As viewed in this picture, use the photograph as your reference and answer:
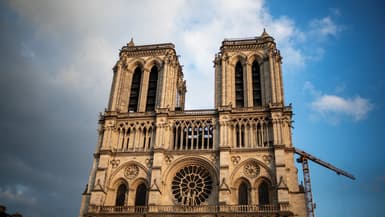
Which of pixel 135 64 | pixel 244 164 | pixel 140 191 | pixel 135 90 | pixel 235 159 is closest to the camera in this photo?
pixel 244 164

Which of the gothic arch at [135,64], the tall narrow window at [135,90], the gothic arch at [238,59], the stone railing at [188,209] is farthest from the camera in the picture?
the gothic arch at [135,64]

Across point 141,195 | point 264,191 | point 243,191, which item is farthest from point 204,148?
point 141,195

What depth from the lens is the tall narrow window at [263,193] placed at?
3145 cm

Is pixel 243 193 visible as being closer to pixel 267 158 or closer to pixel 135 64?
pixel 267 158

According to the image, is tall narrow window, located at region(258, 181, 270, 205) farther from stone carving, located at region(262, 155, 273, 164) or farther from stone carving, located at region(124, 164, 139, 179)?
stone carving, located at region(124, 164, 139, 179)

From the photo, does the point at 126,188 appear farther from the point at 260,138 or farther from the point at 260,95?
the point at 260,95

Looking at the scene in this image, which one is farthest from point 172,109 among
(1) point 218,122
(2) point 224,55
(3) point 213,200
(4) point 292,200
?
(4) point 292,200

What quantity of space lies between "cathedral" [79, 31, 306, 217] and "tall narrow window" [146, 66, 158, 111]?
12 cm

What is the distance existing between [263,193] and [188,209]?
6.82 metres

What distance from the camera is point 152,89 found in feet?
133

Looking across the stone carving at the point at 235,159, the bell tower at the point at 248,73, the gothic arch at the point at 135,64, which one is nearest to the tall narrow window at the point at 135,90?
the gothic arch at the point at 135,64

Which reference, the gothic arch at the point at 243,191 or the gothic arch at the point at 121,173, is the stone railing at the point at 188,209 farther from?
the gothic arch at the point at 121,173

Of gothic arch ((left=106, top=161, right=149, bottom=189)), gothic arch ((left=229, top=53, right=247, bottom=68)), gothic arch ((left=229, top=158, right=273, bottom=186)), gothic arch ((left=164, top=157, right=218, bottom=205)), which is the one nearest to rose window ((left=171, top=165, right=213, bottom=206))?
gothic arch ((left=164, top=157, right=218, bottom=205))

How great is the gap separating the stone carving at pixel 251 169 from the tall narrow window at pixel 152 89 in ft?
40.4
